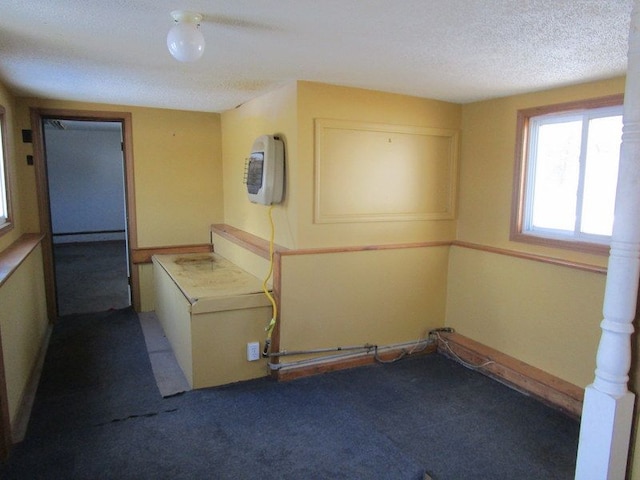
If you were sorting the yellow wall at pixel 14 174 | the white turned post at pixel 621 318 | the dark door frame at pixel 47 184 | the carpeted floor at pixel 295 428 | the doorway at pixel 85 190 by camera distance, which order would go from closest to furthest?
1. the white turned post at pixel 621 318
2. the carpeted floor at pixel 295 428
3. the yellow wall at pixel 14 174
4. the dark door frame at pixel 47 184
5. the doorway at pixel 85 190

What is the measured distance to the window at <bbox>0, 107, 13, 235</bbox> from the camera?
331cm

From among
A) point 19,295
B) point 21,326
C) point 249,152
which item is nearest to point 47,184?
point 19,295

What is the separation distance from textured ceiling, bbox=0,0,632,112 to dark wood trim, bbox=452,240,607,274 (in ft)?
3.74

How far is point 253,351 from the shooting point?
3.13 metres

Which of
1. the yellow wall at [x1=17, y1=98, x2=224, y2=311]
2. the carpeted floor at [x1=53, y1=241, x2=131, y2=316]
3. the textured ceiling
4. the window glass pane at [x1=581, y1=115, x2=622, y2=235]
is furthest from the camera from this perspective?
the carpeted floor at [x1=53, y1=241, x2=131, y2=316]

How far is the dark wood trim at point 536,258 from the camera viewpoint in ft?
8.98

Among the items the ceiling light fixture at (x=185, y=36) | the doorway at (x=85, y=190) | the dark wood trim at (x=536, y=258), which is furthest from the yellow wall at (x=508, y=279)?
the doorway at (x=85, y=190)

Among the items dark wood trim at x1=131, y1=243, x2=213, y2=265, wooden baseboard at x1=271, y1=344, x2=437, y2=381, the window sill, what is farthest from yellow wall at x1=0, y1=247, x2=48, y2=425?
the window sill

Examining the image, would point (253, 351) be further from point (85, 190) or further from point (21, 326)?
point (85, 190)

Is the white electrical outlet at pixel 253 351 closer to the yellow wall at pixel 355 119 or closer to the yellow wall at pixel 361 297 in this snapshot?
the yellow wall at pixel 361 297

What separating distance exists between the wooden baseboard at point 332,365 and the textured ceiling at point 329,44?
2.00m

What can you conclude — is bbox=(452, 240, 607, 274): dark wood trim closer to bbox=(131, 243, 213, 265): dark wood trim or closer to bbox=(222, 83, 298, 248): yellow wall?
bbox=(222, 83, 298, 248): yellow wall

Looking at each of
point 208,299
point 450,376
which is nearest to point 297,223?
point 208,299

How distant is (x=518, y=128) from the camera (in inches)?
127
